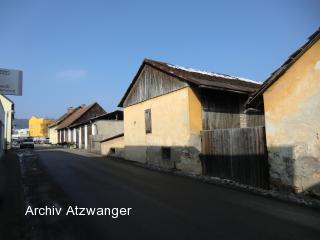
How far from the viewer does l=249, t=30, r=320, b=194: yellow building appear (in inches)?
368

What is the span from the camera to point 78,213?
23.6ft

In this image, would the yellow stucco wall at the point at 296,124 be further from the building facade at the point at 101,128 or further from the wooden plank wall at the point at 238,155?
the building facade at the point at 101,128

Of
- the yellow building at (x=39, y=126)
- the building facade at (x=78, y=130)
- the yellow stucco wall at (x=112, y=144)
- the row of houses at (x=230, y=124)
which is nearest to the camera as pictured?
the row of houses at (x=230, y=124)

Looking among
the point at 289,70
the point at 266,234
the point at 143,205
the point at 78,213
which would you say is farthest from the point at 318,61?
the point at 78,213

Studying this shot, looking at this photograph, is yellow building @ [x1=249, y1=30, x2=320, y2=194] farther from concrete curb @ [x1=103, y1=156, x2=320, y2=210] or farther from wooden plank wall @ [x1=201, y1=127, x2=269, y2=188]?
wooden plank wall @ [x1=201, y1=127, x2=269, y2=188]

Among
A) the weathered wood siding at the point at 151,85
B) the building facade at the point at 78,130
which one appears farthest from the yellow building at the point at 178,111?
the building facade at the point at 78,130

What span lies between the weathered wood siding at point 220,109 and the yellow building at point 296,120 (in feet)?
15.4

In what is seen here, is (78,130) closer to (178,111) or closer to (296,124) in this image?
(178,111)

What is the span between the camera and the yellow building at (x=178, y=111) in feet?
49.3

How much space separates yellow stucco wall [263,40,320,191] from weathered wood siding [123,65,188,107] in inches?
227

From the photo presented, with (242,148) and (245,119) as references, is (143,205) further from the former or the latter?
(245,119)

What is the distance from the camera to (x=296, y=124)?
9852 mm

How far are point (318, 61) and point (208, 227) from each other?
662 centimetres

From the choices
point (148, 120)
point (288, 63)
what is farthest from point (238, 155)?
point (148, 120)
